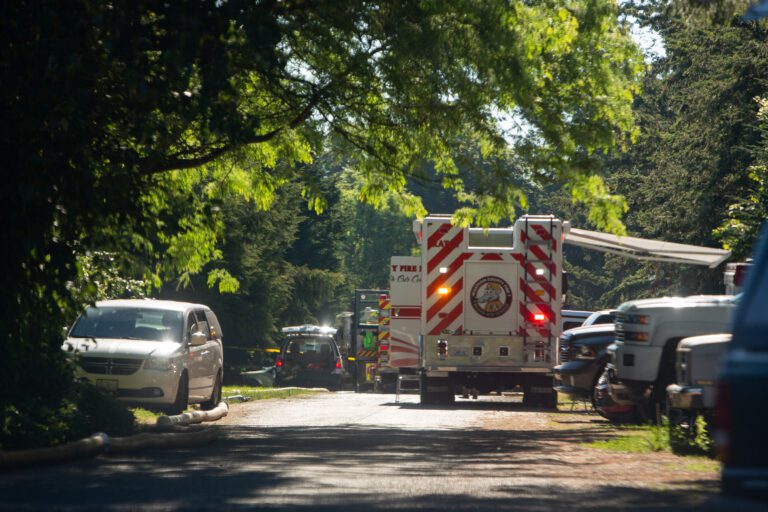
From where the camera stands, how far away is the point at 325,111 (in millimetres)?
17250

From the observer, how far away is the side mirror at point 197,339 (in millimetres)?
19250

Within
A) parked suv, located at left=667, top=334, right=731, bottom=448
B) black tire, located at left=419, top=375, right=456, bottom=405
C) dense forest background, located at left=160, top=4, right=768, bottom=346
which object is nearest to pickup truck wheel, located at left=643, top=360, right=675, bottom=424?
parked suv, located at left=667, top=334, right=731, bottom=448

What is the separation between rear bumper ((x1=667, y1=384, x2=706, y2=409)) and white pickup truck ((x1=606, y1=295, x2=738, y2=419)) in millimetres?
1578

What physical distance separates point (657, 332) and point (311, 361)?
97.6 ft

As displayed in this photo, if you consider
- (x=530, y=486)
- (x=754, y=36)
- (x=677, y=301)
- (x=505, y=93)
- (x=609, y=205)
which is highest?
(x=754, y=36)

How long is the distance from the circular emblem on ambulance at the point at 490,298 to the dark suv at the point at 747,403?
1809cm

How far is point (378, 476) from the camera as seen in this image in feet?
34.7

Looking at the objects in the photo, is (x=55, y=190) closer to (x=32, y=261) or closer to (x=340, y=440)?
(x=32, y=261)

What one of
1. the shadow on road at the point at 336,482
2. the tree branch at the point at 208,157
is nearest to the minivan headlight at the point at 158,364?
the tree branch at the point at 208,157

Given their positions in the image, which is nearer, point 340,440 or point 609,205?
point 340,440

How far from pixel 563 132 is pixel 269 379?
27.9 meters

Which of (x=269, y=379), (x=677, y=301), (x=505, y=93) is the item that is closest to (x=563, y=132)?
(x=505, y=93)

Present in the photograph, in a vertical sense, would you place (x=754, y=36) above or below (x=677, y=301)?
above

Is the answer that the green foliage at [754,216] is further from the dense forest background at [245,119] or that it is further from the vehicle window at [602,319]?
the dense forest background at [245,119]
